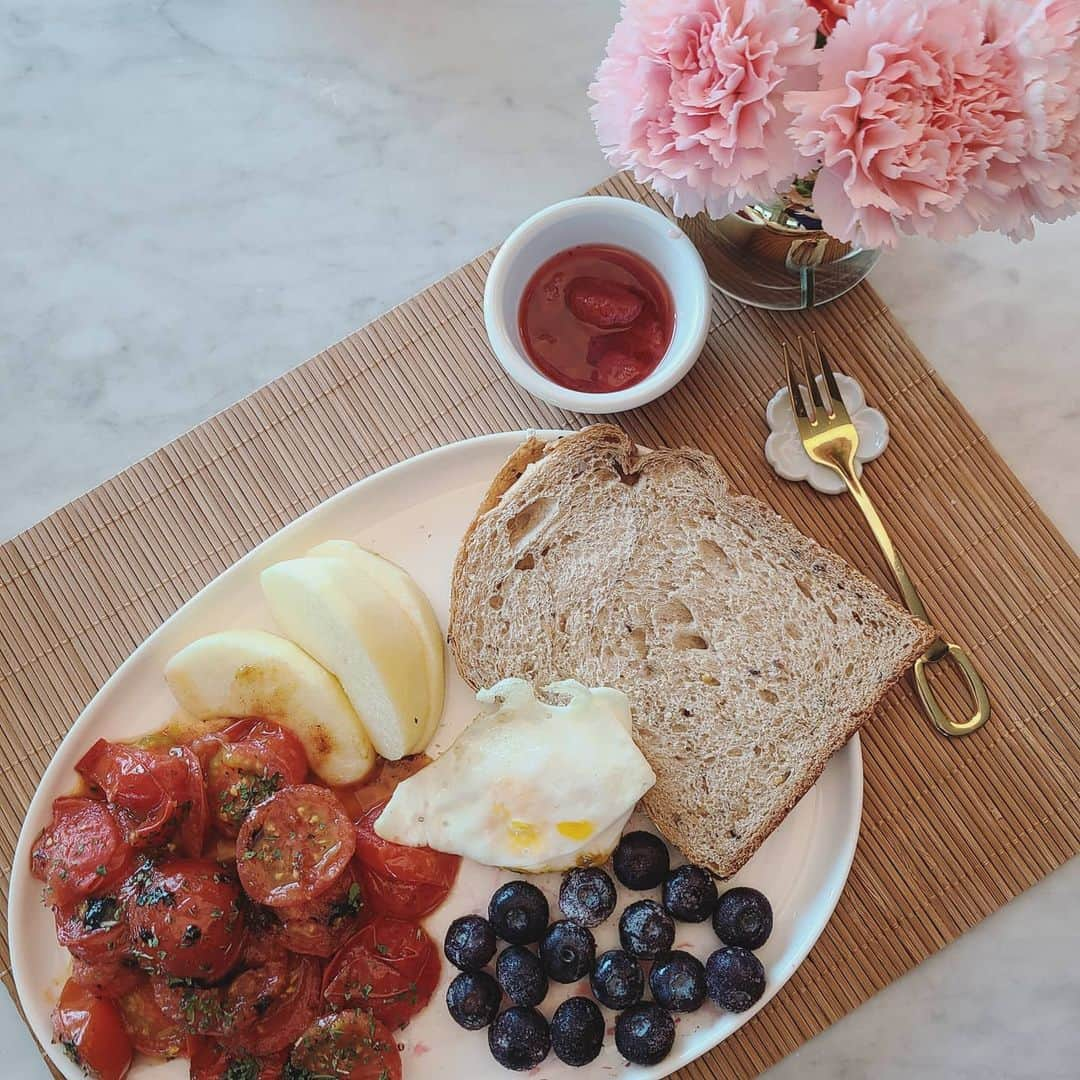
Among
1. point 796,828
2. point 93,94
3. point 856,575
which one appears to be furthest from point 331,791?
point 93,94

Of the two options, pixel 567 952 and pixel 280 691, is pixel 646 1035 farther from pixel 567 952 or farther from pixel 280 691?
pixel 280 691

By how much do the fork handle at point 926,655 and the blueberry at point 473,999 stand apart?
2.78 feet

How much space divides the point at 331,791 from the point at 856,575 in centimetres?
90

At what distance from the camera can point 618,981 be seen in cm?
149

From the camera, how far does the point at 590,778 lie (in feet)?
4.81

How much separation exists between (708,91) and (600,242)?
1.92 ft

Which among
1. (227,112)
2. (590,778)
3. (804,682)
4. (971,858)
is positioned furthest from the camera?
(227,112)

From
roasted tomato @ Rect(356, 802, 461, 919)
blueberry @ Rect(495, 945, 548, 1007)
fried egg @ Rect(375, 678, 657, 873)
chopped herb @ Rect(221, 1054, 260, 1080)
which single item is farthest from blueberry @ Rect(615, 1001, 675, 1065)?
chopped herb @ Rect(221, 1054, 260, 1080)

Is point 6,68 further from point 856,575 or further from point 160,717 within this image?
point 856,575

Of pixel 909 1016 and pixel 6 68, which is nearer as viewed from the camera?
pixel 909 1016

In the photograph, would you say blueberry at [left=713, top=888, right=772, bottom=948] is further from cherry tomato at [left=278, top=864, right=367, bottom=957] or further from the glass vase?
the glass vase

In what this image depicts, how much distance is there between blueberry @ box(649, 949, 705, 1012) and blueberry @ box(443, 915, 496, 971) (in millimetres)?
262

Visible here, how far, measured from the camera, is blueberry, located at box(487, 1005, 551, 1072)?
1.50 meters

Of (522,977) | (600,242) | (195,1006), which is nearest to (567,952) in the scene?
(522,977)
